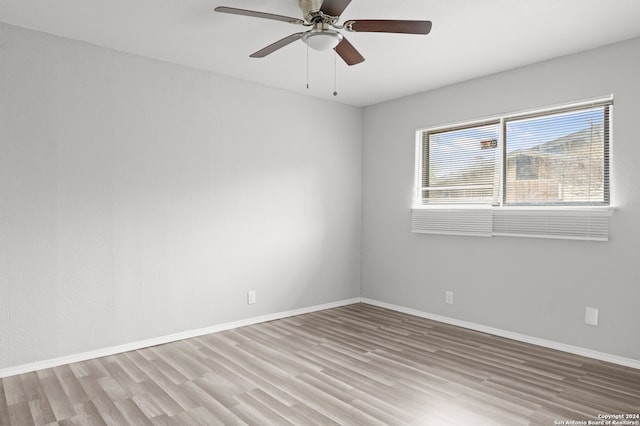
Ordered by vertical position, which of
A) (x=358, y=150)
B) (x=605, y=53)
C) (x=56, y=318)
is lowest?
(x=56, y=318)

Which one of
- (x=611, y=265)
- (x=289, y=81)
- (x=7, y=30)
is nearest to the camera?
(x=7, y=30)

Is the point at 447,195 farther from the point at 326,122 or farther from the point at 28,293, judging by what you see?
the point at 28,293

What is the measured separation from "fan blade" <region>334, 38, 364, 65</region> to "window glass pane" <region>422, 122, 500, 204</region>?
1988mm

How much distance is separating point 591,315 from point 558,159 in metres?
1.36

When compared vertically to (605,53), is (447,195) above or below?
below

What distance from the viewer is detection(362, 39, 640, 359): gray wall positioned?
3197 mm

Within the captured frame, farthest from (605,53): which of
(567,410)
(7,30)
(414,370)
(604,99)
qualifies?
(7,30)

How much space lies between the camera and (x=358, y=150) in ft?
17.5

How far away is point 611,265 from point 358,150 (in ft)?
9.94

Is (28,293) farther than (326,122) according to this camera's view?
No

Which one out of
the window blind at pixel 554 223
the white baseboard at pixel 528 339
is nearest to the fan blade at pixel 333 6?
the window blind at pixel 554 223

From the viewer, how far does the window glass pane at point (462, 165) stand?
4.13 meters

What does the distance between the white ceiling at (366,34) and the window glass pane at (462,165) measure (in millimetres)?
620

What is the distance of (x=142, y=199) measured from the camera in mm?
3578
